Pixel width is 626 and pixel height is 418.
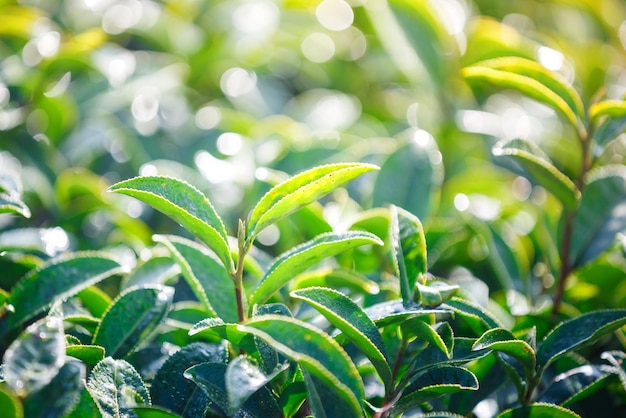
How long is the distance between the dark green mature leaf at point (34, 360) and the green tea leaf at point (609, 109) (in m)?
0.97

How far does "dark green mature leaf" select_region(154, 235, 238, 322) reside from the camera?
990mm

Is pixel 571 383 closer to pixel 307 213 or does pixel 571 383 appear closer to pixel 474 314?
pixel 474 314

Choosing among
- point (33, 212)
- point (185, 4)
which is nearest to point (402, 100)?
point (185, 4)

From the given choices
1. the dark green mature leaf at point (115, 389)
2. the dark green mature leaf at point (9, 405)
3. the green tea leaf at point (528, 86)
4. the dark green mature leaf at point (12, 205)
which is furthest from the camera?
the green tea leaf at point (528, 86)

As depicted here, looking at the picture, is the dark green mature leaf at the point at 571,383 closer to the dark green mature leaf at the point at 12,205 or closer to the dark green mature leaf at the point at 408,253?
the dark green mature leaf at the point at 408,253

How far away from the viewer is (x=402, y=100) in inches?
79.4

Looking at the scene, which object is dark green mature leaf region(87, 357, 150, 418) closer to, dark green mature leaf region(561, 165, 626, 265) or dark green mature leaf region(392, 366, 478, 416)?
dark green mature leaf region(392, 366, 478, 416)

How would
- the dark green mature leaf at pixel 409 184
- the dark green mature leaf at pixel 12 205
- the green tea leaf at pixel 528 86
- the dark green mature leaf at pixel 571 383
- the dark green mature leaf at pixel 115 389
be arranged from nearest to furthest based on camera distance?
the dark green mature leaf at pixel 115 389 → the dark green mature leaf at pixel 12 205 → the dark green mature leaf at pixel 571 383 → the green tea leaf at pixel 528 86 → the dark green mature leaf at pixel 409 184

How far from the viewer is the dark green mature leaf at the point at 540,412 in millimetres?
928

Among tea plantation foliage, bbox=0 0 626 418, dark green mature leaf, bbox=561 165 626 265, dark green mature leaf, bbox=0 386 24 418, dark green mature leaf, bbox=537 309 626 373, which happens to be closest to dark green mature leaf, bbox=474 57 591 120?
tea plantation foliage, bbox=0 0 626 418

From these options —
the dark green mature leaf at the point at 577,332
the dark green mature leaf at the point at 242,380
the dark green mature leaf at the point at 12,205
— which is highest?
the dark green mature leaf at the point at 12,205

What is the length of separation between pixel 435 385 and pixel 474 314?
15cm

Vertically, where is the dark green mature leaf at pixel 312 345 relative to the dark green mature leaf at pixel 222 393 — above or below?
above

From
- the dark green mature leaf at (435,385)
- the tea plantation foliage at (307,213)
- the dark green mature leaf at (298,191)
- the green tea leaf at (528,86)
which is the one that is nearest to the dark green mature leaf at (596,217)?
the tea plantation foliage at (307,213)
